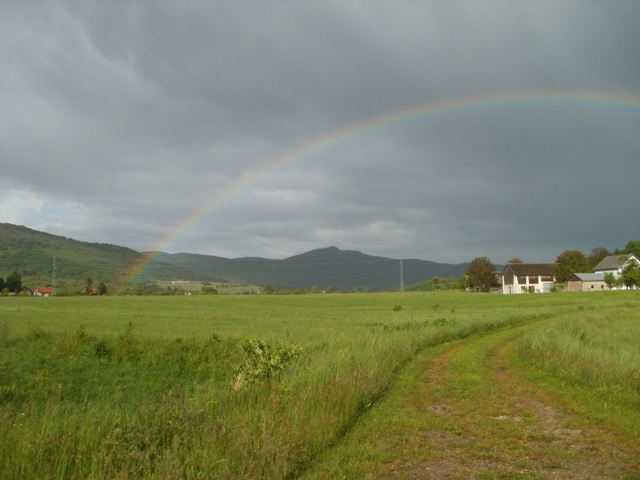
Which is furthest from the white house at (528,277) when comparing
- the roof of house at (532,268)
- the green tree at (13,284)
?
the green tree at (13,284)

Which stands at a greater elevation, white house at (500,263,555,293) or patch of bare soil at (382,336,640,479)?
white house at (500,263,555,293)

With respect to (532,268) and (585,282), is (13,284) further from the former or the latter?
(585,282)

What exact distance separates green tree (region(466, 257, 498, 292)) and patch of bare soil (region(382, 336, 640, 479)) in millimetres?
116311

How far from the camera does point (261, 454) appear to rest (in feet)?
22.4

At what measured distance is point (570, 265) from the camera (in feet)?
383

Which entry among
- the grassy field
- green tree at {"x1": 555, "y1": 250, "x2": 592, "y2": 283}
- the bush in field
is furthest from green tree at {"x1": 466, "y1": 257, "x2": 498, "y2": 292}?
the bush in field

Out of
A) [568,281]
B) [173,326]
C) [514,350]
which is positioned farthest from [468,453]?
[568,281]

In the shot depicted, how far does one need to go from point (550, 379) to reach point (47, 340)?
24.9 metres

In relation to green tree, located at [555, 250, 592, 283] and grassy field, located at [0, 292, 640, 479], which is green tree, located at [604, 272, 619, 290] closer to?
green tree, located at [555, 250, 592, 283]

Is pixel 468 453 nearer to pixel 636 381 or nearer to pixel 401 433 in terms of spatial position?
pixel 401 433

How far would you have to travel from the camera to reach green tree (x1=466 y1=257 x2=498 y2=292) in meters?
124

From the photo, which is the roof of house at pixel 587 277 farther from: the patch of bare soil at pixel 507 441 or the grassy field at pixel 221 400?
the patch of bare soil at pixel 507 441

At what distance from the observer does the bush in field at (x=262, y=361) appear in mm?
12438

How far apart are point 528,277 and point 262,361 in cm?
11995
